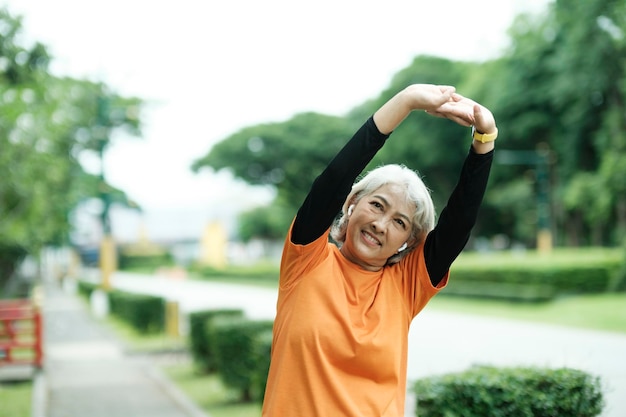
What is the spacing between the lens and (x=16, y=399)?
30.1 feet

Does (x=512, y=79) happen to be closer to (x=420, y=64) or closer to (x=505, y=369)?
(x=420, y=64)

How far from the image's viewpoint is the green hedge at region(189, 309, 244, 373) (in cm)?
1127

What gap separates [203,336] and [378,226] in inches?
380

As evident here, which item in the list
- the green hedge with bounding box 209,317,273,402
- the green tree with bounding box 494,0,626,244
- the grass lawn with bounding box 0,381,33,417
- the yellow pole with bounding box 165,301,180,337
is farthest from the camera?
the green tree with bounding box 494,0,626,244

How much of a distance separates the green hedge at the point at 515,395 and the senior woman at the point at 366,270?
5.13ft

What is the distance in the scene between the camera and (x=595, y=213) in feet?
101

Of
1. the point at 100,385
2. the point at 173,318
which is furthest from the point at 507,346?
the point at 173,318

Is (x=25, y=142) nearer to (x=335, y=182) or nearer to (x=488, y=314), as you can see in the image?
(x=335, y=182)

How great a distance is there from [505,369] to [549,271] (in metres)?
18.7

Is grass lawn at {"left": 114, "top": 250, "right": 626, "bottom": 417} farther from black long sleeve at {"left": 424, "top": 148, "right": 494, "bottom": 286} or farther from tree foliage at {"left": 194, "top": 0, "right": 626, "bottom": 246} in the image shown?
tree foliage at {"left": 194, "top": 0, "right": 626, "bottom": 246}

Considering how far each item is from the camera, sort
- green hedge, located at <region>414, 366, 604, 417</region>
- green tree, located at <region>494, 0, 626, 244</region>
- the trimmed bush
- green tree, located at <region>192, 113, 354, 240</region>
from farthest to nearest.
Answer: green tree, located at <region>192, 113, 354, 240</region>
the trimmed bush
green tree, located at <region>494, 0, 626, 244</region>
green hedge, located at <region>414, 366, 604, 417</region>

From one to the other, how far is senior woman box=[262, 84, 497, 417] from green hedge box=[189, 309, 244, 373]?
29.7 ft

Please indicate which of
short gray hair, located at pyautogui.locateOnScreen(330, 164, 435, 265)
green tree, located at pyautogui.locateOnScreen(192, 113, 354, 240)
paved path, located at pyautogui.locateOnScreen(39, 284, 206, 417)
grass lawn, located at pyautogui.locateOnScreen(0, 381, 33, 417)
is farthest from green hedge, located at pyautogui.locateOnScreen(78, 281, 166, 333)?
green tree, located at pyautogui.locateOnScreen(192, 113, 354, 240)

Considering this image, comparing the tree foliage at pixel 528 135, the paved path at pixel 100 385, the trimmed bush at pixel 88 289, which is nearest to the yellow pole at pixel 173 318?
the paved path at pixel 100 385
